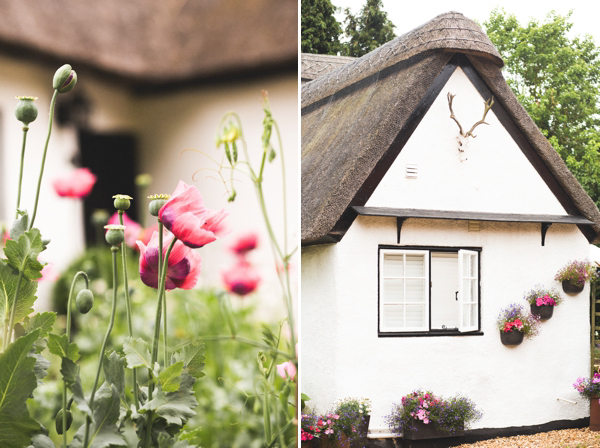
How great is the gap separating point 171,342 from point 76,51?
2.31 ft

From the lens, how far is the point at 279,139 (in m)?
1.45

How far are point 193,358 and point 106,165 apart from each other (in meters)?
0.60

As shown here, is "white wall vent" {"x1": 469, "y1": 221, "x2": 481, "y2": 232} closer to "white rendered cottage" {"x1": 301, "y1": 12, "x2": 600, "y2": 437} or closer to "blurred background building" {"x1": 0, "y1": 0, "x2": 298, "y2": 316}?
"white rendered cottage" {"x1": 301, "y1": 12, "x2": 600, "y2": 437}

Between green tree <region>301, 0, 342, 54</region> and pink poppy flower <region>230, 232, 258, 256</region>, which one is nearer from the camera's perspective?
pink poppy flower <region>230, 232, 258, 256</region>

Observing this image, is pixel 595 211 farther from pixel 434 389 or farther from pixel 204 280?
pixel 204 280

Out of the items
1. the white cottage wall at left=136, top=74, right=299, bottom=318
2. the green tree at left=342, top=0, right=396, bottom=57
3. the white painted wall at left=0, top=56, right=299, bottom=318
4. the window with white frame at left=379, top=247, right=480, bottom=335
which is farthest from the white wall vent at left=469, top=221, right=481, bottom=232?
the white painted wall at left=0, top=56, right=299, bottom=318

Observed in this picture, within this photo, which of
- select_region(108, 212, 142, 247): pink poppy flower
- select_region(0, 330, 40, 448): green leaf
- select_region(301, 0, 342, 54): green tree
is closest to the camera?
select_region(0, 330, 40, 448): green leaf

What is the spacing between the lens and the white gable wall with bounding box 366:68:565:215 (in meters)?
3.01

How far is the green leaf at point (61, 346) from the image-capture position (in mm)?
777

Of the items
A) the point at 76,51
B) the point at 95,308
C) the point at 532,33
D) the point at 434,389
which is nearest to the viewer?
the point at 76,51

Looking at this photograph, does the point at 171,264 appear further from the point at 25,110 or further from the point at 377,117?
the point at 377,117

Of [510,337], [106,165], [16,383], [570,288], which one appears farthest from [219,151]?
[570,288]

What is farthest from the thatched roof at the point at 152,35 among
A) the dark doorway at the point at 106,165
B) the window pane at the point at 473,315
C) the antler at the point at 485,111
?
the window pane at the point at 473,315

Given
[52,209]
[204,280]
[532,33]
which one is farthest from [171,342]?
[532,33]
